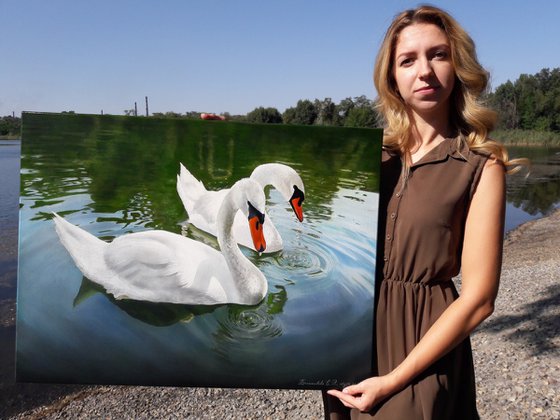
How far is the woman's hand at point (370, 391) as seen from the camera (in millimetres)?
1881

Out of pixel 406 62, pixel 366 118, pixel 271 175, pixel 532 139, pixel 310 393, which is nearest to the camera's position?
pixel 406 62

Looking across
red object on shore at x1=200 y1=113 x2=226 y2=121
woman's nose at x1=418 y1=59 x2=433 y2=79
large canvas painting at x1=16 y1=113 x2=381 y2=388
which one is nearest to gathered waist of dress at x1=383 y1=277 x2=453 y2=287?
large canvas painting at x1=16 y1=113 x2=381 y2=388

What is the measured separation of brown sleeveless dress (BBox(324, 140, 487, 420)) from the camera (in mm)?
1836

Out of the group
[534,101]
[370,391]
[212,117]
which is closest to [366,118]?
[212,117]

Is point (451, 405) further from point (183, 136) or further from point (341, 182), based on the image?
point (183, 136)

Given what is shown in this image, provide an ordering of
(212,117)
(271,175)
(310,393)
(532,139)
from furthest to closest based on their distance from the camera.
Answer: (532,139) → (310,393) → (212,117) → (271,175)

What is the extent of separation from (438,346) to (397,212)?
1.62 ft

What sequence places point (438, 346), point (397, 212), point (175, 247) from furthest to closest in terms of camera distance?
point (175, 247)
point (397, 212)
point (438, 346)

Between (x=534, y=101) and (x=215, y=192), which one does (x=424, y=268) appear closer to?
(x=215, y=192)

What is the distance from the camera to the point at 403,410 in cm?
187

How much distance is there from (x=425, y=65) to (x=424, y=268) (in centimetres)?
72

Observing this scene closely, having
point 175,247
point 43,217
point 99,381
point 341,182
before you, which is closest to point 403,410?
point 341,182

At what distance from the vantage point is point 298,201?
6.75ft

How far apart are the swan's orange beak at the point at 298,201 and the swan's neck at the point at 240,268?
257 millimetres
